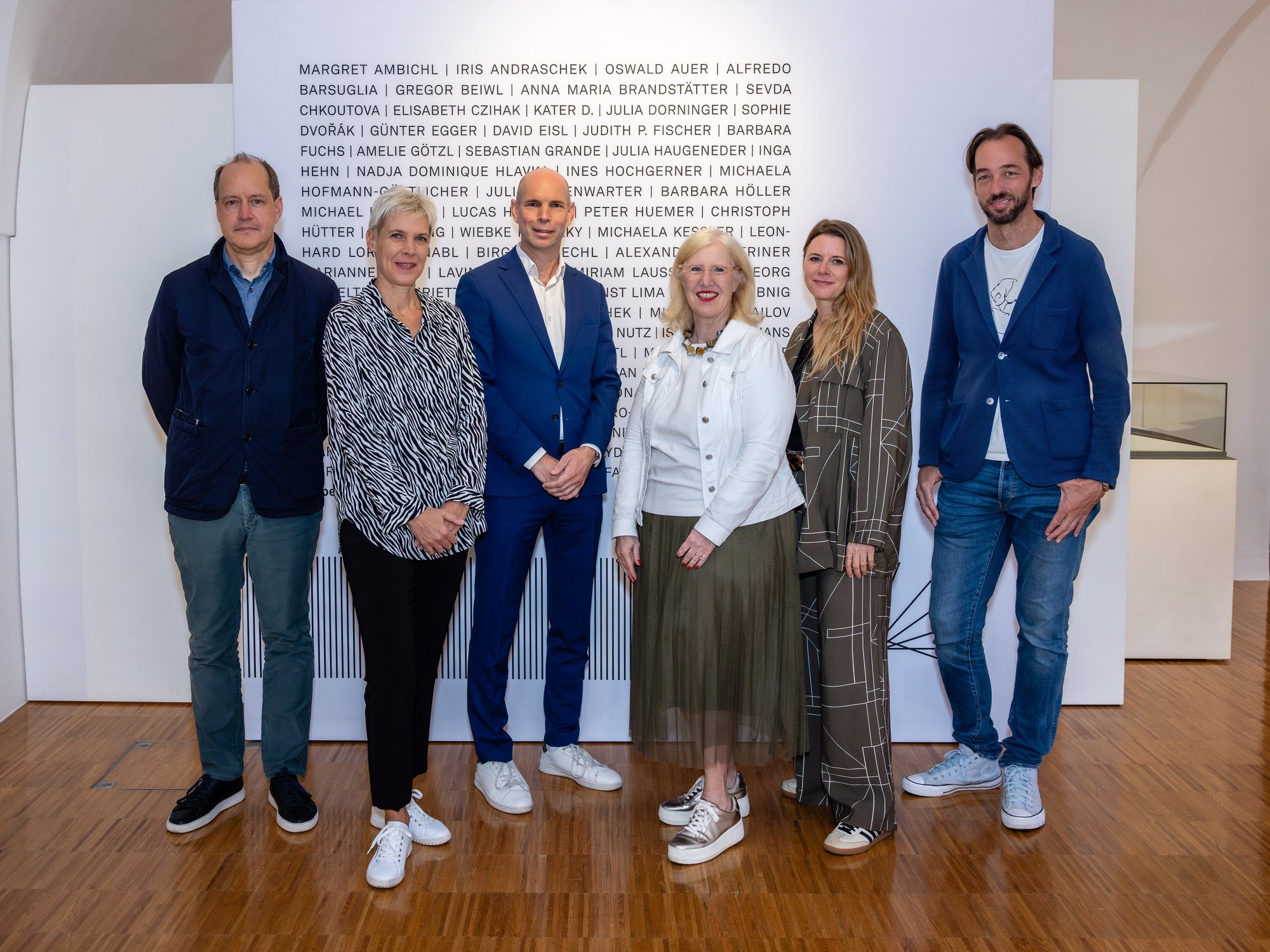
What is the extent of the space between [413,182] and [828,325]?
1767mm

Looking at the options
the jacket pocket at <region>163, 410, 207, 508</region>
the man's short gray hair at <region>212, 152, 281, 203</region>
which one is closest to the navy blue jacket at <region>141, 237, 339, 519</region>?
the jacket pocket at <region>163, 410, 207, 508</region>

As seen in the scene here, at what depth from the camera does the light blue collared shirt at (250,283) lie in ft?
10.4

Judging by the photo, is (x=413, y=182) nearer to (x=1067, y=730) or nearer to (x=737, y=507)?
(x=737, y=507)

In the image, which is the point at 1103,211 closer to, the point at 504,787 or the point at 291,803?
the point at 504,787

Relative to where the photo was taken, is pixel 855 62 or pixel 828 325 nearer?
pixel 828 325

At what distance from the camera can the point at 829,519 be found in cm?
299

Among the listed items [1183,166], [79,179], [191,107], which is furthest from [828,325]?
[1183,166]

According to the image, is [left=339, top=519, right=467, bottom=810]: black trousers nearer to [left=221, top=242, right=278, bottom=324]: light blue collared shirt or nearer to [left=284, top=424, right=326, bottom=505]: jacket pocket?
[left=284, top=424, right=326, bottom=505]: jacket pocket

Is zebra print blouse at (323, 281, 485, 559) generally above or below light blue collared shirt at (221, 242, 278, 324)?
below

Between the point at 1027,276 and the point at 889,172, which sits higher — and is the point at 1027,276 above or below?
below

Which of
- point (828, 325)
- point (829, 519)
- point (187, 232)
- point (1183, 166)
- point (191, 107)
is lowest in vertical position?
point (829, 519)

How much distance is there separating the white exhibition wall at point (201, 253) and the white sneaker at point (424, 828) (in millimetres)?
905

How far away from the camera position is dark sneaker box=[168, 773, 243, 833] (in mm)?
3146

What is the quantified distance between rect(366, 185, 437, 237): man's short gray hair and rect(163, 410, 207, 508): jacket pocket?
0.84 m
